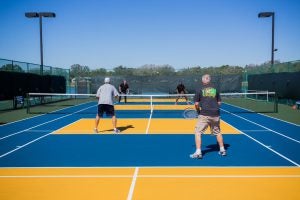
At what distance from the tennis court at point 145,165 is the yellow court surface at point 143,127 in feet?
0.22

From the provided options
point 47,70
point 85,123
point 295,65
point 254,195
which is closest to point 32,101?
point 47,70

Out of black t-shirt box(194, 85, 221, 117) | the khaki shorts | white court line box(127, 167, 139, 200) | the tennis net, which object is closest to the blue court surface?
white court line box(127, 167, 139, 200)

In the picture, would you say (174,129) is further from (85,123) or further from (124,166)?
(124,166)

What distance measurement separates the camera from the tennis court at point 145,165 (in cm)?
557

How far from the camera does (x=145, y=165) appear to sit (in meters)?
7.21

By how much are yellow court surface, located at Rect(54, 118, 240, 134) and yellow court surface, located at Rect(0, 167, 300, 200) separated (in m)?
4.90

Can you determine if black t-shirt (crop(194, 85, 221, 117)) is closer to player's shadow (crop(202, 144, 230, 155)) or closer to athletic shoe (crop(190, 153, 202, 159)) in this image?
athletic shoe (crop(190, 153, 202, 159))

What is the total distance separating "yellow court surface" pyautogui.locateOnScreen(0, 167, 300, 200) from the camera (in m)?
5.38

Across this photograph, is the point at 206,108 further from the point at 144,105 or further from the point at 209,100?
the point at 144,105

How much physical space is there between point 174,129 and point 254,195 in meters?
7.06

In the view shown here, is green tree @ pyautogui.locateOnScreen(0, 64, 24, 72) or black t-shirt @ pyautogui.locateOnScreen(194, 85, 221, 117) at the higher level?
green tree @ pyautogui.locateOnScreen(0, 64, 24, 72)

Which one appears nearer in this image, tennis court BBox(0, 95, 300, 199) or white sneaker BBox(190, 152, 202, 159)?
tennis court BBox(0, 95, 300, 199)

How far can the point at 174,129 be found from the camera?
40.5ft

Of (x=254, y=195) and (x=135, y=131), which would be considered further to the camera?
(x=135, y=131)
